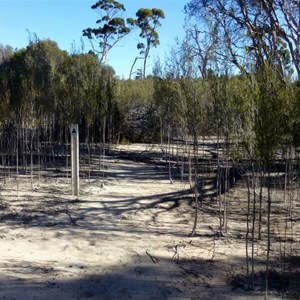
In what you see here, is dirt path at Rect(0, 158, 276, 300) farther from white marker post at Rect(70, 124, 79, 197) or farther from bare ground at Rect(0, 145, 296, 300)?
white marker post at Rect(70, 124, 79, 197)

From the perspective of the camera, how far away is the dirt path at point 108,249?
5087 millimetres

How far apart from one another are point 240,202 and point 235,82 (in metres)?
3.42

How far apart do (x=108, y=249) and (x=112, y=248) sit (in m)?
0.08

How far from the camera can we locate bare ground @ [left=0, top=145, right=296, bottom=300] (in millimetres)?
5090

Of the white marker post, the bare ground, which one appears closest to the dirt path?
the bare ground

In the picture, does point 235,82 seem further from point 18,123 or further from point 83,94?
point 18,123

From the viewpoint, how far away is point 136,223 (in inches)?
318

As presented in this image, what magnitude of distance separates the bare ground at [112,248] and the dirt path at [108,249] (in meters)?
0.01

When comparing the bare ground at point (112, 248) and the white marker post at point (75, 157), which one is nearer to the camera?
the bare ground at point (112, 248)

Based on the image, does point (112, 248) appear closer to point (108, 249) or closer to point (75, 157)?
point (108, 249)

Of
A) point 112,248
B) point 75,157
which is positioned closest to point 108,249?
point 112,248

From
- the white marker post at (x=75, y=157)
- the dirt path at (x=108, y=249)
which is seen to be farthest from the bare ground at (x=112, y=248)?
the white marker post at (x=75, y=157)

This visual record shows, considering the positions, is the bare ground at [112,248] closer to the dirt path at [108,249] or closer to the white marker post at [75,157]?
the dirt path at [108,249]

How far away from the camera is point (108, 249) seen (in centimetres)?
649
